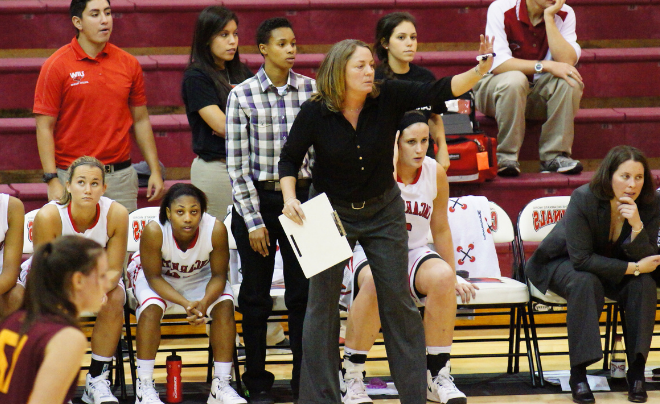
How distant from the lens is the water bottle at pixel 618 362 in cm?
371

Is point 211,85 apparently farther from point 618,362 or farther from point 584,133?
point 584,133

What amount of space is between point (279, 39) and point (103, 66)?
1.13 m

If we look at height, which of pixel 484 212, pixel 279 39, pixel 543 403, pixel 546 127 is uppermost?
pixel 279 39

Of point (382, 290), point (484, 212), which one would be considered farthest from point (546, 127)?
point (382, 290)

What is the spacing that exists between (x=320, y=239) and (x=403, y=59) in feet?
4.86

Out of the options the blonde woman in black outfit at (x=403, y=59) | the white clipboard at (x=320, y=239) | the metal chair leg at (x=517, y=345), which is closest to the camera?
the white clipboard at (x=320, y=239)

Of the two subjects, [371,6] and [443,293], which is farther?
[371,6]

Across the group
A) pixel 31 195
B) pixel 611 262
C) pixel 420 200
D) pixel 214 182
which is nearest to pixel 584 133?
pixel 611 262

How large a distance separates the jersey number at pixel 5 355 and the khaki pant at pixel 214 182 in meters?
2.10

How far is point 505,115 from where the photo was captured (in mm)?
4754

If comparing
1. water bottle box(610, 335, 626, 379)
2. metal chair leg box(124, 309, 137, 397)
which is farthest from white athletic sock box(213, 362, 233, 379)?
water bottle box(610, 335, 626, 379)

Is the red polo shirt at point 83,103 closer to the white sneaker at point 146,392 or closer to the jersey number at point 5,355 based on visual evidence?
the white sneaker at point 146,392

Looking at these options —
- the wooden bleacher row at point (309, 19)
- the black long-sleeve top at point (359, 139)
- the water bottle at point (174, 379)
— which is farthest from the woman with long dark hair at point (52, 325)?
the wooden bleacher row at point (309, 19)

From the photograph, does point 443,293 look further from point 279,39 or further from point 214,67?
point 214,67
